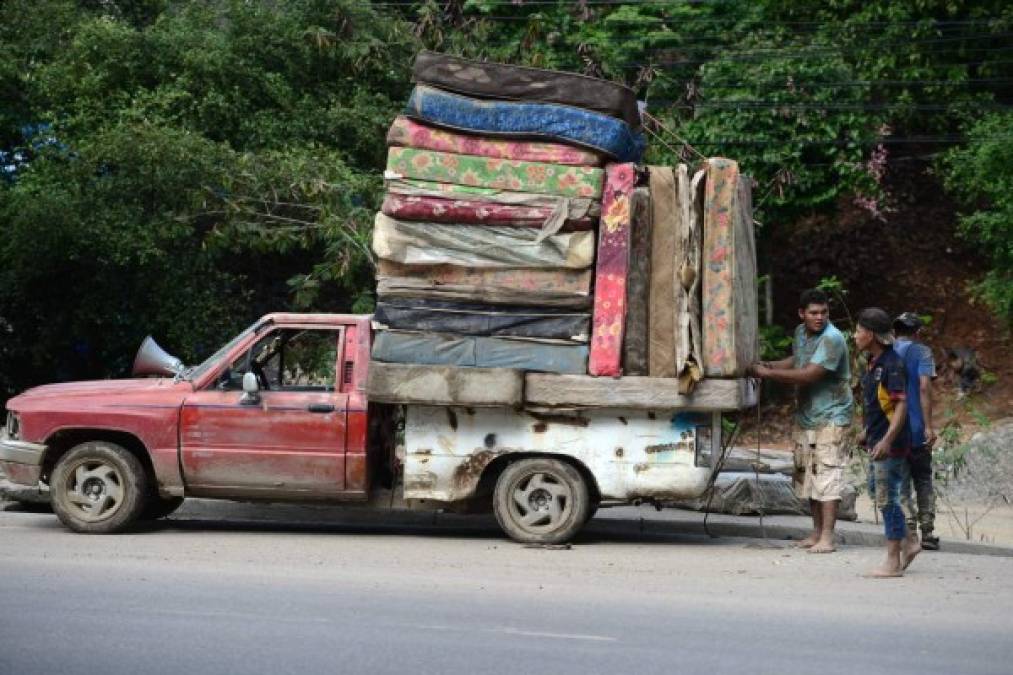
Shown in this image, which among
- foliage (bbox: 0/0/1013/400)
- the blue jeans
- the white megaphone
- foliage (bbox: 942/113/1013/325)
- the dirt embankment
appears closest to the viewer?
the blue jeans

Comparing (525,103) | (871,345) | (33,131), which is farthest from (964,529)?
(33,131)

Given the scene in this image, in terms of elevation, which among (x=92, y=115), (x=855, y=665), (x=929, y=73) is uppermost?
(x=929, y=73)

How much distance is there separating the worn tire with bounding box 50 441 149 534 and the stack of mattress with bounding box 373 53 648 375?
83.2 inches

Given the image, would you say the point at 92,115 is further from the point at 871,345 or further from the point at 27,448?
the point at 871,345

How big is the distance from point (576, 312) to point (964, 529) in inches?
169

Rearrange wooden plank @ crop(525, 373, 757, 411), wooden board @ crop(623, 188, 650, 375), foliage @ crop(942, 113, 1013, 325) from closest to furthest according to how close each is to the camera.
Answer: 1. wooden plank @ crop(525, 373, 757, 411)
2. wooden board @ crop(623, 188, 650, 375)
3. foliage @ crop(942, 113, 1013, 325)

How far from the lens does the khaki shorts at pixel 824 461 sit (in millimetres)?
11102

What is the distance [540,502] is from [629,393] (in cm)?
111

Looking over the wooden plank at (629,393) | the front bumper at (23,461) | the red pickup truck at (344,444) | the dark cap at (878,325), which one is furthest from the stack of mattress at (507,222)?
the front bumper at (23,461)

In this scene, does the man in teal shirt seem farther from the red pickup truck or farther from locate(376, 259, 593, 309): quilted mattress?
locate(376, 259, 593, 309): quilted mattress

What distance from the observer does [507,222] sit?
11.2 metres

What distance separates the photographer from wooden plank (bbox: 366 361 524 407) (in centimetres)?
1096

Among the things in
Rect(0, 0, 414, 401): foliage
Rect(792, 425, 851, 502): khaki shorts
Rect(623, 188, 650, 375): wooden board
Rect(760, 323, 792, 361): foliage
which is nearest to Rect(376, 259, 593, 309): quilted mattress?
Rect(623, 188, 650, 375): wooden board

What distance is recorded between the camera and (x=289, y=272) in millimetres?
21578
